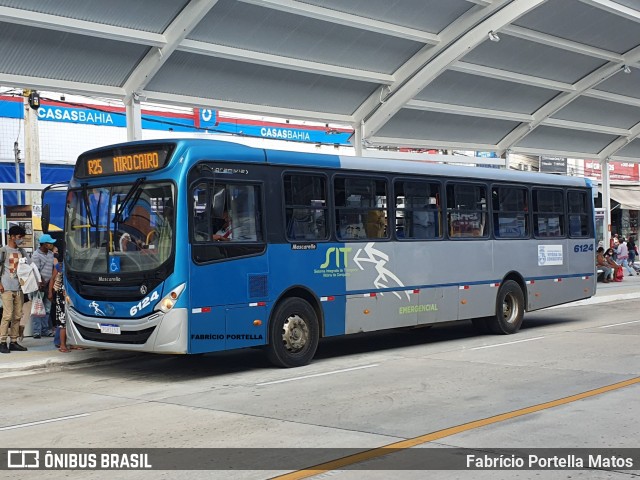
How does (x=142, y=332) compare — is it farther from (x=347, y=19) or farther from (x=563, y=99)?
(x=563, y=99)

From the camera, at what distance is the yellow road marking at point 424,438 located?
6777 mm

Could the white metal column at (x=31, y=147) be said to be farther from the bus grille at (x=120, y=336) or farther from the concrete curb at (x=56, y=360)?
the bus grille at (x=120, y=336)

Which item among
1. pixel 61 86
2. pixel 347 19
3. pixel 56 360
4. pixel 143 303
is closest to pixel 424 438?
pixel 143 303

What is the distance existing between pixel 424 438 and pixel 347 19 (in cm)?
1288

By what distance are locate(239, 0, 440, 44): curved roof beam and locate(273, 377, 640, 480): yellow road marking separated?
34.4ft

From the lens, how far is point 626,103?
28234 mm

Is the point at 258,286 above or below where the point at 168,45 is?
below

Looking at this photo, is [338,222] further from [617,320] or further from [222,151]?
[617,320]

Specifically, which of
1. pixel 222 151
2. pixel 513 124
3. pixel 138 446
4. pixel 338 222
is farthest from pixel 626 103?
pixel 138 446

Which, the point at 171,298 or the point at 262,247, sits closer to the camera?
the point at 171,298

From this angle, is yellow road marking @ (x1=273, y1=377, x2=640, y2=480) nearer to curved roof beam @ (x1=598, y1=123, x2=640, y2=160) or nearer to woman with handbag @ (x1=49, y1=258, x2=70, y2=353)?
woman with handbag @ (x1=49, y1=258, x2=70, y2=353)

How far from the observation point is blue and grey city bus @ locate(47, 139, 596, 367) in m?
11.6

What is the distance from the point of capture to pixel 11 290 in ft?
46.1

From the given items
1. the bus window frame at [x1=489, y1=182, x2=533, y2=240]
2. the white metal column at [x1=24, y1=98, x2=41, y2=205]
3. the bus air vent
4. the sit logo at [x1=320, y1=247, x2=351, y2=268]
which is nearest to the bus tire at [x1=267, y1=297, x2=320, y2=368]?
the bus air vent
